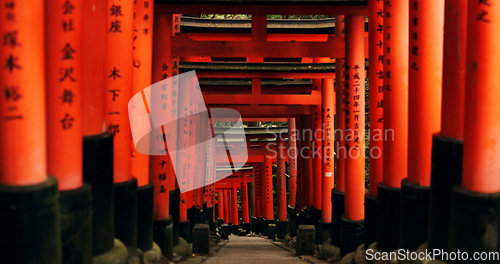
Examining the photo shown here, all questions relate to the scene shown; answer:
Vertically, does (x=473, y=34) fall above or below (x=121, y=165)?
above

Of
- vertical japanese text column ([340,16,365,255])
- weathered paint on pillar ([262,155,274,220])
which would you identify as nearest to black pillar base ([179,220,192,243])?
vertical japanese text column ([340,16,365,255])

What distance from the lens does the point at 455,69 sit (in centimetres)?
444

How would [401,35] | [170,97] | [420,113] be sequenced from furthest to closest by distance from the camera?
[170,97]
[401,35]
[420,113]

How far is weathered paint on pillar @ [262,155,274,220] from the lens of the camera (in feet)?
67.1

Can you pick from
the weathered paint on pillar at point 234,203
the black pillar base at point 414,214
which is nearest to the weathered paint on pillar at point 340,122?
the black pillar base at point 414,214

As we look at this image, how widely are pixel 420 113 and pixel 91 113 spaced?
327 centimetres

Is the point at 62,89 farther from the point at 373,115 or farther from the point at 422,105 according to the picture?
the point at 373,115

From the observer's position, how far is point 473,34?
3883 millimetres

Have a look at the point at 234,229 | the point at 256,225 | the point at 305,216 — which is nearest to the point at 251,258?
the point at 305,216

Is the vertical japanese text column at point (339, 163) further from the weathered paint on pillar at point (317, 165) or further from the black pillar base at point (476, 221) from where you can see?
the black pillar base at point (476, 221)

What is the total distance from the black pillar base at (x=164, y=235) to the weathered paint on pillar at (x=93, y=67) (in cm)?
339

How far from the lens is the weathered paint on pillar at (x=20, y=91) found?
10.8 feet

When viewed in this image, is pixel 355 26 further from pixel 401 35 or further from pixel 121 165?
pixel 121 165

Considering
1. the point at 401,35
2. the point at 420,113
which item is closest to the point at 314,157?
the point at 401,35
